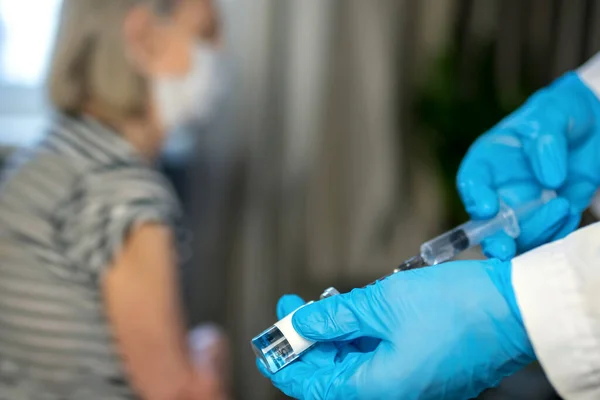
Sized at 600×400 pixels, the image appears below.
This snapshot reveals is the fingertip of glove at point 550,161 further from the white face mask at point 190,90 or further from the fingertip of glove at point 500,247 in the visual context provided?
the white face mask at point 190,90

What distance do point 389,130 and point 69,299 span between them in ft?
3.21

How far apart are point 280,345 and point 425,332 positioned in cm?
14

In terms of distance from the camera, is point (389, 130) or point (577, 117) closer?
point (577, 117)

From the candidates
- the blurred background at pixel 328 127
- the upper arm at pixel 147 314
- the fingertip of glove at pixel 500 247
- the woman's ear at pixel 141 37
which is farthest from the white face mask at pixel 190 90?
the fingertip of glove at pixel 500 247

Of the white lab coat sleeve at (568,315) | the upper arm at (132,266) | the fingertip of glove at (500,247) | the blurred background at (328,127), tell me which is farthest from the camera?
the blurred background at (328,127)

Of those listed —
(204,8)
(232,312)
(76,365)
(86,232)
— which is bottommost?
(232,312)

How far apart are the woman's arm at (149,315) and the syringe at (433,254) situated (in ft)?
1.81

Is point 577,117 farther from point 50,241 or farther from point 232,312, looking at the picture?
point 232,312

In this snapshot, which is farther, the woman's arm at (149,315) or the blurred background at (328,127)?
the blurred background at (328,127)

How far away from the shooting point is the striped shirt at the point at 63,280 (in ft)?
3.79

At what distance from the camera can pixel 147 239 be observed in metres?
1.18

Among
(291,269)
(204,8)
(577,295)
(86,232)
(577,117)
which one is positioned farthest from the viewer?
(291,269)

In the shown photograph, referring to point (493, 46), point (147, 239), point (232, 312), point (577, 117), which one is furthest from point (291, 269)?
point (577, 117)

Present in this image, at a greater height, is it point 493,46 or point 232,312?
point 493,46
